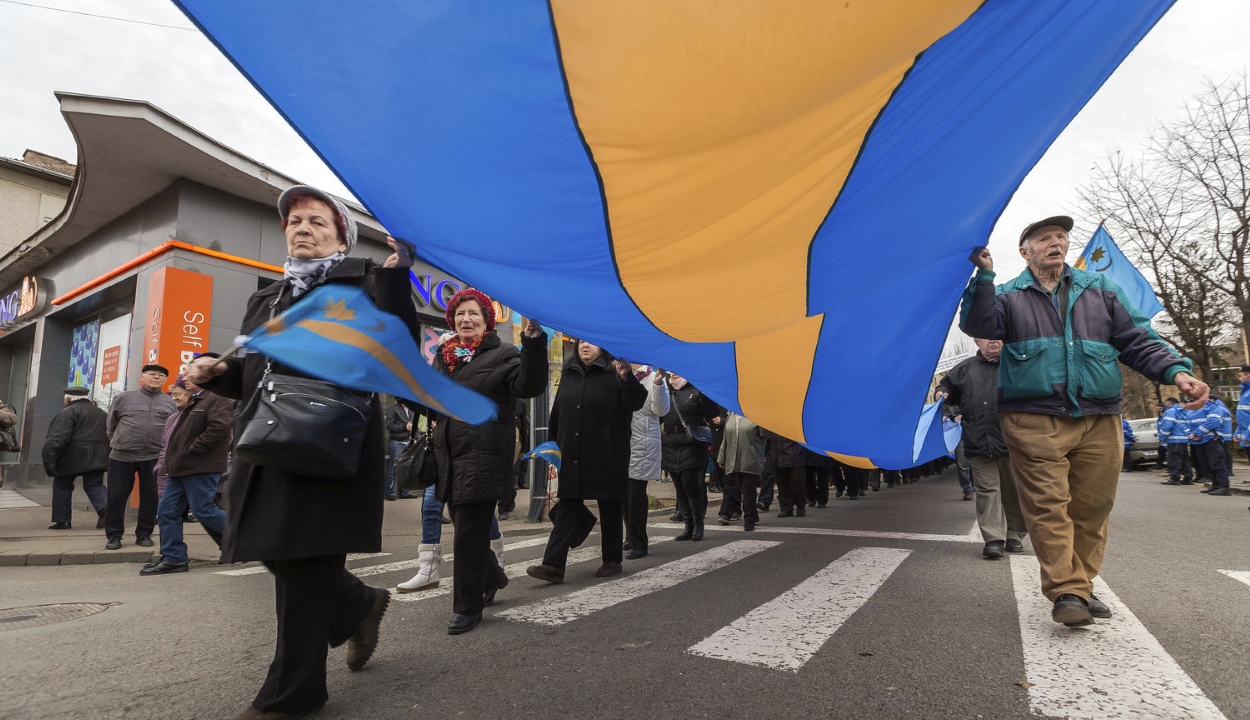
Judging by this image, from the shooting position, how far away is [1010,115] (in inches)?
113

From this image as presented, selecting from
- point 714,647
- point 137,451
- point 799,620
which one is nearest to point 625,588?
point 799,620

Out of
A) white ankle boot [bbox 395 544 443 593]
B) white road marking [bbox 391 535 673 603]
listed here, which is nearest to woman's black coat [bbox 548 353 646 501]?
white road marking [bbox 391 535 673 603]

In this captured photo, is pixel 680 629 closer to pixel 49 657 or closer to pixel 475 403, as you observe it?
pixel 475 403

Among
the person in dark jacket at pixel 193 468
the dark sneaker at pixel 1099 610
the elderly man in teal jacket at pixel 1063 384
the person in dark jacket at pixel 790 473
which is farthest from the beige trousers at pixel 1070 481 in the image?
the person in dark jacket at pixel 193 468

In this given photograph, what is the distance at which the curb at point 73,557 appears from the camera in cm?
653

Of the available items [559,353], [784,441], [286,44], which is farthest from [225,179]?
[286,44]

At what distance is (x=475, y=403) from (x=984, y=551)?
4.61 metres

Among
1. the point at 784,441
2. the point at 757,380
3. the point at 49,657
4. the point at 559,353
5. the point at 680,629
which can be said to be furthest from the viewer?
the point at 559,353

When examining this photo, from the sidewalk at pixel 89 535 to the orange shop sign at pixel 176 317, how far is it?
262 cm

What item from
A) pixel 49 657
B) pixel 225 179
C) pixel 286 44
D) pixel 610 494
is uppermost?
pixel 225 179

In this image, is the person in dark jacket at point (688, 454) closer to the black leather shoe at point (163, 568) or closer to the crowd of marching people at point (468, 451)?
the crowd of marching people at point (468, 451)

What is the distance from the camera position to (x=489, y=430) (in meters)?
3.68

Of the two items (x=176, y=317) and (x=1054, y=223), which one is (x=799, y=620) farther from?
(x=176, y=317)

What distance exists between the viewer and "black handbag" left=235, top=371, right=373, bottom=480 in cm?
210
